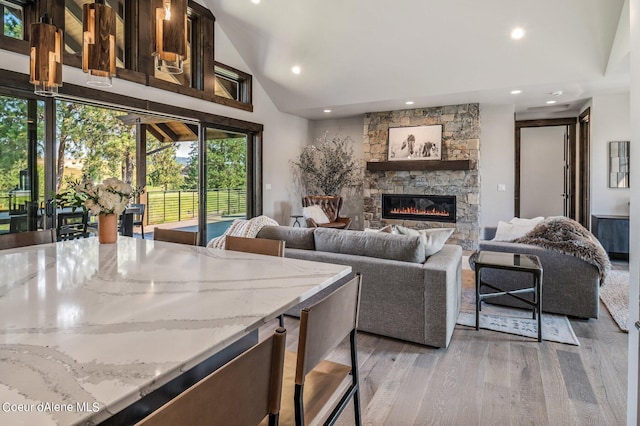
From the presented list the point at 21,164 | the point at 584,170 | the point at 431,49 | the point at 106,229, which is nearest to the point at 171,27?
the point at 106,229

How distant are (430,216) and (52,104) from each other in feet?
19.6

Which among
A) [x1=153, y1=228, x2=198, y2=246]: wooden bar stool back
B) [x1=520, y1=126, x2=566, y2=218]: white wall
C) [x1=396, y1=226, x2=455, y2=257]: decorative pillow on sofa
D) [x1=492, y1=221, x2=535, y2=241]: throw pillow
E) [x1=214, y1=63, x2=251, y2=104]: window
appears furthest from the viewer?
[x1=520, y1=126, x2=566, y2=218]: white wall

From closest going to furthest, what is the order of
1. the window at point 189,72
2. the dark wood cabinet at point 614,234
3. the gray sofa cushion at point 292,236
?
the gray sofa cushion at point 292,236 < the dark wood cabinet at point 614,234 < the window at point 189,72

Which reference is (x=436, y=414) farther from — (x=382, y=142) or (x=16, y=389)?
(x=382, y=142)

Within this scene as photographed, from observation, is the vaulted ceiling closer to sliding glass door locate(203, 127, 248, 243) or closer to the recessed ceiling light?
the recessed ceiling light

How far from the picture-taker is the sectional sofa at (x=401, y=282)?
2.64 m

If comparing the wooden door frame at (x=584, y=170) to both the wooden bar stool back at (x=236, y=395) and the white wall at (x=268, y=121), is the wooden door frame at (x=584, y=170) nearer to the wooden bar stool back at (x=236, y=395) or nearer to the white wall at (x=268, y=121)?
the white wall at (x=268, y=121)

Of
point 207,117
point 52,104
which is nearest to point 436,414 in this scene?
point 52,104

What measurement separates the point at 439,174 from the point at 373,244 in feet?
14.8

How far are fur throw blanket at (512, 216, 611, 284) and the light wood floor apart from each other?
0.57 meters

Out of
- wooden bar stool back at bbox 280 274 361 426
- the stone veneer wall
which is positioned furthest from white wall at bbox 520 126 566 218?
wooden bar stool back at bbox 280 274 361 426

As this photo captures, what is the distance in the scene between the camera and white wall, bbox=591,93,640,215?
5.71 m

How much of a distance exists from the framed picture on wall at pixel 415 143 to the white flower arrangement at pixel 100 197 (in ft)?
18.9

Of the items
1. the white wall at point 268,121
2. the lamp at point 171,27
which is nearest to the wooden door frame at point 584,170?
the white wall at point 268,121
